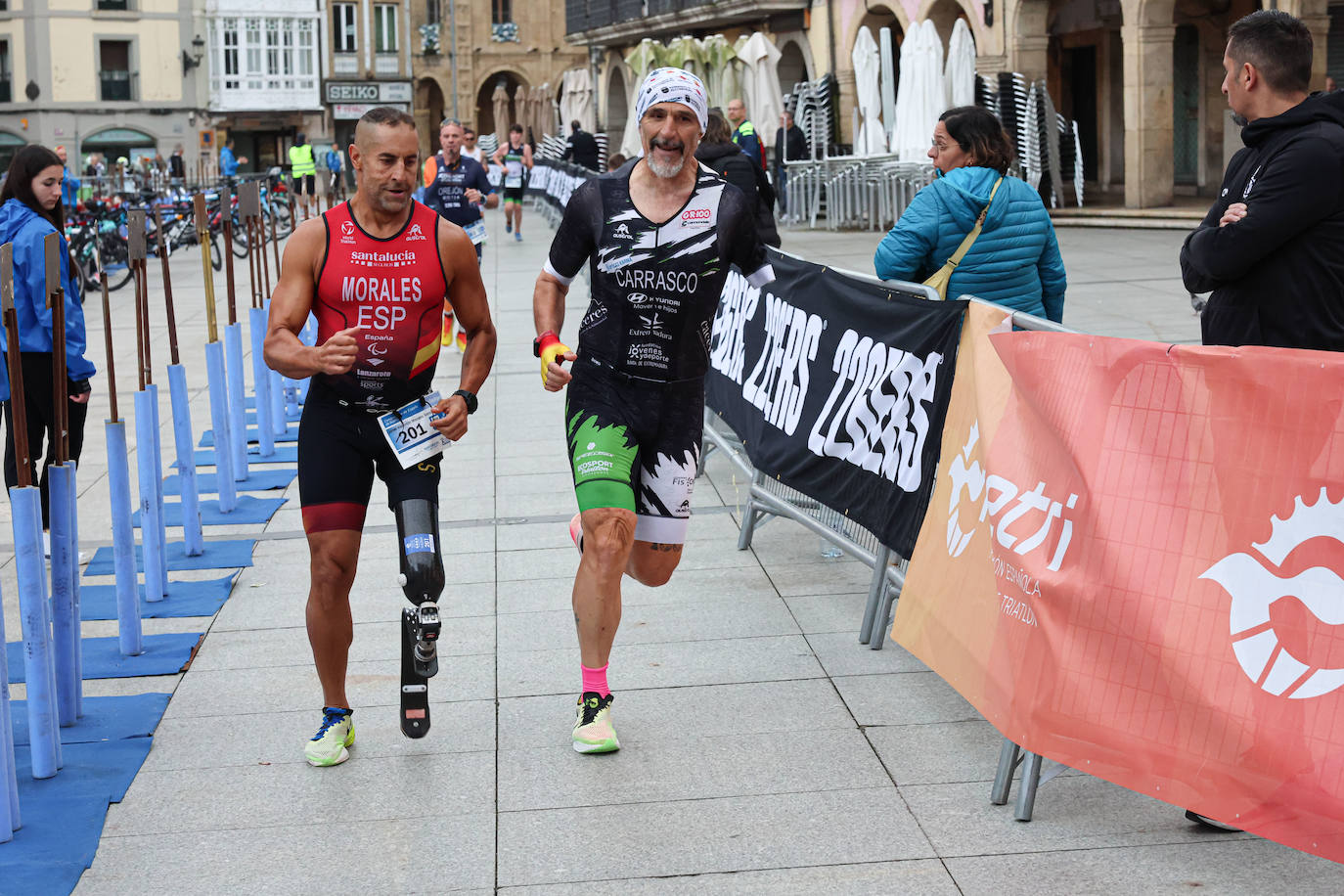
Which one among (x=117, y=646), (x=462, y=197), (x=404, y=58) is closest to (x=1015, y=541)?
(x=117, y=646)

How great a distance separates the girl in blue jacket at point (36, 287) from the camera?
6.93 metres

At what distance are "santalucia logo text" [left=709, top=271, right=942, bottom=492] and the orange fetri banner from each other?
802 mm

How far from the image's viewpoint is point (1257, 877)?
3883mm

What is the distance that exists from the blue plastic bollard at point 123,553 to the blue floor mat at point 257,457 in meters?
3.97

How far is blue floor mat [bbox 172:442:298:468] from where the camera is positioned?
1003cm

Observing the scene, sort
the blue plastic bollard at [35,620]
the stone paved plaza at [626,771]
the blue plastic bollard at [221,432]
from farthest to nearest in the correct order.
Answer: the blue plastic bollard at [221,432]
the blue plastic bollard at [35,620]
the stone paved plaza at [626,771]

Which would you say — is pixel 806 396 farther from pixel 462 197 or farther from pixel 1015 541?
pixel 462 197

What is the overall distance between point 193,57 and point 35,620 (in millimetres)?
66155

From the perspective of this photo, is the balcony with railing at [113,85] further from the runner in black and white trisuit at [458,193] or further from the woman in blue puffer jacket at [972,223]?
the woman in blue puffer jacket at [972,223]

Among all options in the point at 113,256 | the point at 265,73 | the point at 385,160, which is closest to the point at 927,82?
the point at 113,256

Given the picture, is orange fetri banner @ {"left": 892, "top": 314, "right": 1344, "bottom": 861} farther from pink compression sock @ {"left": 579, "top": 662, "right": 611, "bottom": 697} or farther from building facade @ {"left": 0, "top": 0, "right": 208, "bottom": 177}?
building facade @ {"left": 0, "top": 0, "right": 208, "bottom": 177}

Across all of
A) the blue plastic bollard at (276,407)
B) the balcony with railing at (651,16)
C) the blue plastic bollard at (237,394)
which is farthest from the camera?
the balcony with railing at (651,16)

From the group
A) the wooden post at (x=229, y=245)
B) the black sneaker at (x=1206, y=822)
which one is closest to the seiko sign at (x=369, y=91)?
the wooden post at (x=229, y=245)

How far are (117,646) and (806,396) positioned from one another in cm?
284
